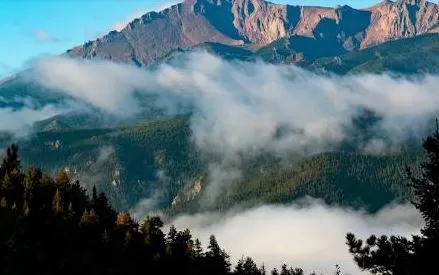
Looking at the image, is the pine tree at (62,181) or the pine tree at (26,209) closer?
the pine tree at (26,209)

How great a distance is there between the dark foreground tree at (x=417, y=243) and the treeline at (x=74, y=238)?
52.1 metres

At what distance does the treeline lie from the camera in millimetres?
95312

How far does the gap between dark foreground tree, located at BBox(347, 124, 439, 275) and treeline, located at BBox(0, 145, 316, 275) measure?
52102 millimetres

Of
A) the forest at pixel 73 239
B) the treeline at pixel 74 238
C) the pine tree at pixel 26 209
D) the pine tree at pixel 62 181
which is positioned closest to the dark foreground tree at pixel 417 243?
the forest at pixel 73 239

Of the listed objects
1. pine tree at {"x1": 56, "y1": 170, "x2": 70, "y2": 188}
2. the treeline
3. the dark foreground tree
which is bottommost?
the dark foreground tree

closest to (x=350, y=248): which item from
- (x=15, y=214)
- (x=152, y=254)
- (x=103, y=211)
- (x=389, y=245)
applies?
(x=389, y=245)

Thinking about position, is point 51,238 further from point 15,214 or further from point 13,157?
point 13,157

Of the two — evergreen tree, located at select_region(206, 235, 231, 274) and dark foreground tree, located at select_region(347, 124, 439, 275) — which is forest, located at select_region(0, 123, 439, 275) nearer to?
evergreen tree, located at select_region(206, 235, 231, 274)

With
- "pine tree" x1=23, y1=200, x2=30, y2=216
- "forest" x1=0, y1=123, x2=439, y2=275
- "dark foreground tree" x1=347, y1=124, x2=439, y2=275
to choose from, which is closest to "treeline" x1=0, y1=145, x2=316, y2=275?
"forest" x1=0, y1=123, x2=439, y2=275

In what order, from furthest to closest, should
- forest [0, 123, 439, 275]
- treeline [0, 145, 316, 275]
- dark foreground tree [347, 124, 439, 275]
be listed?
treeline [0, 145, 316, 275] → forest [0, 123, 439, 275] → dark foreground tree [347, 124, 439, 275]

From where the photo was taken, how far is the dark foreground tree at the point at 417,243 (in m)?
37.3

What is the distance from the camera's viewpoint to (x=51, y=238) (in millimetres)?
106625

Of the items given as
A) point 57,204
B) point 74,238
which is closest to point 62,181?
point 57,204

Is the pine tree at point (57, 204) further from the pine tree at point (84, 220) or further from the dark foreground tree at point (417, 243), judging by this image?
the dark foreground tree at point (417, 243)
